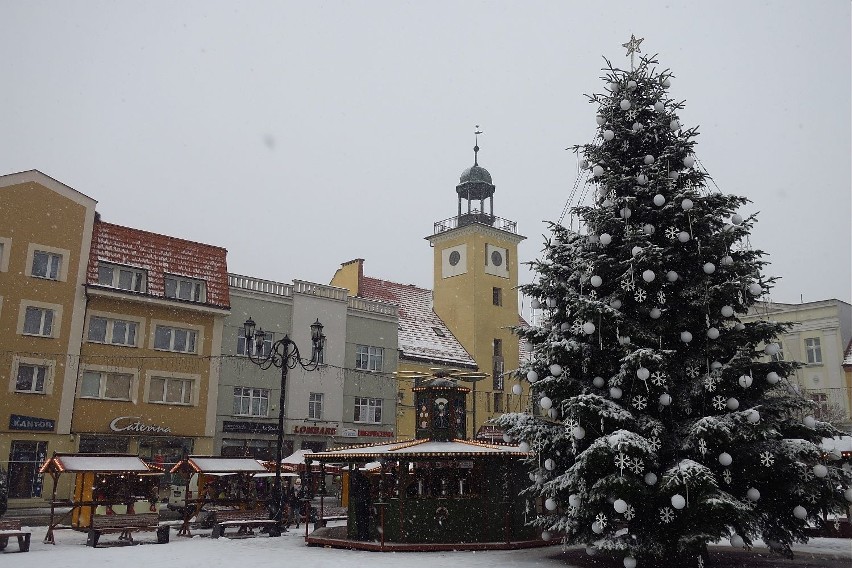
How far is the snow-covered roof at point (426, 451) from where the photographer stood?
58.1 ft

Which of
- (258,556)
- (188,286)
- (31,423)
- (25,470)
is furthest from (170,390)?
(258,556)

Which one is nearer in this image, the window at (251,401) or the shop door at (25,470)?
the shop door at (25,470)

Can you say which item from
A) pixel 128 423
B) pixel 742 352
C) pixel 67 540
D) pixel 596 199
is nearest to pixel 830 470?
pixel 742 352

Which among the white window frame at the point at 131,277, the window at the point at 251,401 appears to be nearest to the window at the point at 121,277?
the white window frame at the point at 131,277

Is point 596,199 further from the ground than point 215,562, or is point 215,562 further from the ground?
point 596,199

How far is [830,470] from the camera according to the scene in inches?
536

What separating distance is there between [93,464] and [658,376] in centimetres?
1521

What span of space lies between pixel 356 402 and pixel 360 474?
22174 mm

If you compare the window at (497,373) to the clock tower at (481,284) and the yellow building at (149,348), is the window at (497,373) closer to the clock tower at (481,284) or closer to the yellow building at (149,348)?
the clock tower at (481,284)

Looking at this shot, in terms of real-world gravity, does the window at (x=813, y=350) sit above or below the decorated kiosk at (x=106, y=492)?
above

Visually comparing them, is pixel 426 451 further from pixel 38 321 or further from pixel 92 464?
pixel 38 321

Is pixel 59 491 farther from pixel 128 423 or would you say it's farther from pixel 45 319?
pixel 45 319

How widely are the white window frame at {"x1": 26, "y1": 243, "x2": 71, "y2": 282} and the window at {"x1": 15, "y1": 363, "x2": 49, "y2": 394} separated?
3.75 metres

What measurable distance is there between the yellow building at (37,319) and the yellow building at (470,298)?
18.9m
